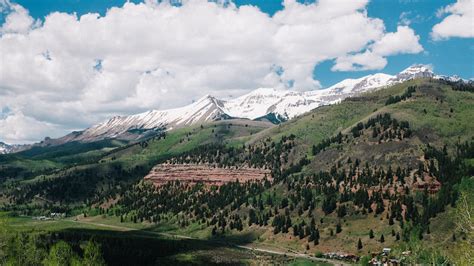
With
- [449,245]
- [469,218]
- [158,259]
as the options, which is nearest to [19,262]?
[469,218]

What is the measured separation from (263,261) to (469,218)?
131m

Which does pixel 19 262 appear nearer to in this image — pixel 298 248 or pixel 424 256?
pixel 424 256

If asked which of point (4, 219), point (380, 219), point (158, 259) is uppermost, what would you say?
point (4, 219)

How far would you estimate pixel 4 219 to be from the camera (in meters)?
68.7

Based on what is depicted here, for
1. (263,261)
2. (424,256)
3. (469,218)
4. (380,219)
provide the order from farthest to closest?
1. (380,219)
2. (263,261)
3. (424,256)
4. (469,218)

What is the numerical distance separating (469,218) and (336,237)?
152 metres

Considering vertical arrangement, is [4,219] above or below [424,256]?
above

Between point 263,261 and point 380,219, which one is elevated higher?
point 380,219

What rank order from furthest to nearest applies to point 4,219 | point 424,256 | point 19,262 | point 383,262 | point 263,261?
1. point 263,261
2. point 383,262
3. point 424,256
4. point 19,262
5. point 4,219

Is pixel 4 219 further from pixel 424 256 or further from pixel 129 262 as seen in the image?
pixel 129 262

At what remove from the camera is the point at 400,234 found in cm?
17488

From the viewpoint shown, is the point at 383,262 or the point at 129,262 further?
the point at 129,262

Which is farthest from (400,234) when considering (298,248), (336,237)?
(298,248)

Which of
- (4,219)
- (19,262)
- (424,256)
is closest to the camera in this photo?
(4,219)
